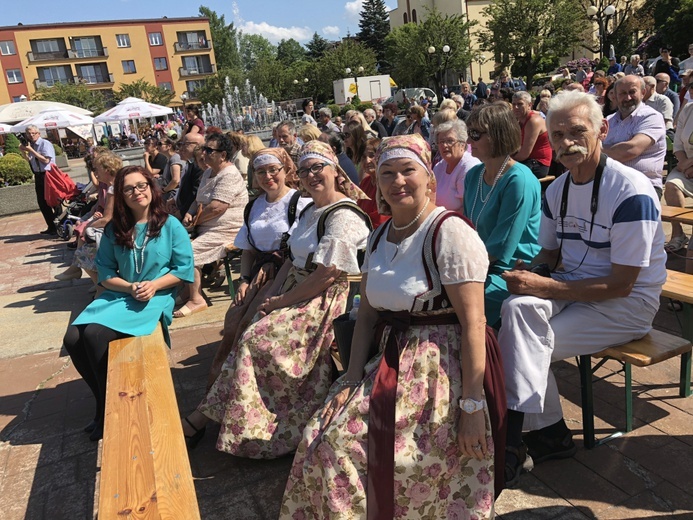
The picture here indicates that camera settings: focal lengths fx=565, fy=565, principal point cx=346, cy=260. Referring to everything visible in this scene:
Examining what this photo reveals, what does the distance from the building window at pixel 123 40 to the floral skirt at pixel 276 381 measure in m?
68.9

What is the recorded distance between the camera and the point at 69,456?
Result: 11.5 feet

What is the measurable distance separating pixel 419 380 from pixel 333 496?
540 mm

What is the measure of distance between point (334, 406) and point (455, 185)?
7.95ft

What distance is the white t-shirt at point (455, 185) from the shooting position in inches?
167

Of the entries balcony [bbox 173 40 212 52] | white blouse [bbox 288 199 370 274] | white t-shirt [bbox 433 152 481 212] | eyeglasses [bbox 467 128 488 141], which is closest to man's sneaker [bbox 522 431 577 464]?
white blouse [bbox 288 199 370 274]

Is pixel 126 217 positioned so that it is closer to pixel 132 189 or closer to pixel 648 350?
pixel 132 189

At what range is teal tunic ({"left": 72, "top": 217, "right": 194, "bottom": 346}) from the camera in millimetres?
3641

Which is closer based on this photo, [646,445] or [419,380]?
[419,380]

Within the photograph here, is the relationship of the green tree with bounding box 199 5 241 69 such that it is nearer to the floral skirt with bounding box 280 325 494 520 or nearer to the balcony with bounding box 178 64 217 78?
the balcony with bounding box 178 64 217 78

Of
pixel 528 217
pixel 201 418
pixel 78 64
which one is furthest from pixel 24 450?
pixel 78 64

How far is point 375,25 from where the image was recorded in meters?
73.5

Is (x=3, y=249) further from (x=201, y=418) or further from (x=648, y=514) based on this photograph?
(x=648, y=514)

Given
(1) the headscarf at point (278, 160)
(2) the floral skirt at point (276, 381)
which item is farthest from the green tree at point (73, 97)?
(2) the floral skirt at point (276, 381)

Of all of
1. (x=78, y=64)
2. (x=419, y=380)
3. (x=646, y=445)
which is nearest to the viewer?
(x=419, y=380)
